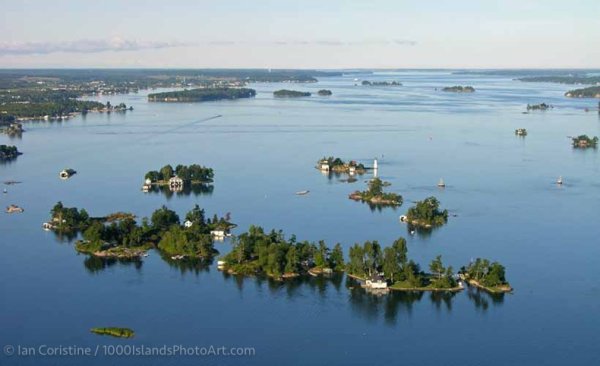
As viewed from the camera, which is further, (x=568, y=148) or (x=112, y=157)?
(x=568, y=148)

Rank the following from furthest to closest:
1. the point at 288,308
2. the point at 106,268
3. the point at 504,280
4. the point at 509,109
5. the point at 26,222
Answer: the point at 509,109 → the point at 26,222 → the point at 106,268 → the point at 504,280 → the point at 288,308

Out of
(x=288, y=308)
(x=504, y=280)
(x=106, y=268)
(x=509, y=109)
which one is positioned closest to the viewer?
(x=288, y=308)

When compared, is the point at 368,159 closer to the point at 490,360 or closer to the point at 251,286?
the point at 251,286

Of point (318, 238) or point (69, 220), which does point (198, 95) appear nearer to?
point (69, 220)

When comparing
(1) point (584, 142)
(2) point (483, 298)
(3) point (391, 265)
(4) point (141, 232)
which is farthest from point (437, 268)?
(1) point (584, 142)

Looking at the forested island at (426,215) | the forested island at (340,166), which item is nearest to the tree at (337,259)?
the forested island at (426,215)

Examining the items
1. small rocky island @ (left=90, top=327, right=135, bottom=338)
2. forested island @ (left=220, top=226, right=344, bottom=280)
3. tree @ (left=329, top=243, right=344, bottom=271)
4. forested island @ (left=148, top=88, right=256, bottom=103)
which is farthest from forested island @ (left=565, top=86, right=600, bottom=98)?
small rocky island @ (left=90, top=327, right=135, bottom=338)

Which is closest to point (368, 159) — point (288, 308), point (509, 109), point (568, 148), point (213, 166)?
point (213, 166)
